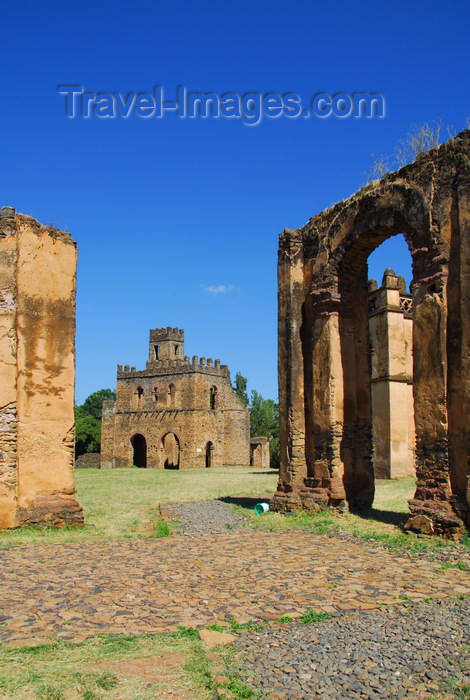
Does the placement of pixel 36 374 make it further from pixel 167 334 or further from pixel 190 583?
pixel 167 334

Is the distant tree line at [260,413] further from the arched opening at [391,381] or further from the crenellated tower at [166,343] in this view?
the arched opening at [391,381]

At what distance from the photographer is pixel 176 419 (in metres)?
42.5

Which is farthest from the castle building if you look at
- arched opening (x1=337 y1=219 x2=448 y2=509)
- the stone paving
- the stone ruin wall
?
the stone paving

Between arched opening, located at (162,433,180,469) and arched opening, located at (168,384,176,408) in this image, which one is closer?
arched opening, located at (168,384,176,408)

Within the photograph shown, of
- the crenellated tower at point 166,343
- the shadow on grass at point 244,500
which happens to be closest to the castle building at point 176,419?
the crenellated tower at point 166,343

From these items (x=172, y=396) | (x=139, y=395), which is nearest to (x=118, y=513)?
(x=172, y=396)

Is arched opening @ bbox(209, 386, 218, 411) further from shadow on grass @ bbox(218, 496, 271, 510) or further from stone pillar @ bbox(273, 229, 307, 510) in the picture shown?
stone pillar @ bbox(273, 229, 307, 510)

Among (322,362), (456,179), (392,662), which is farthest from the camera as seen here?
(322,362)

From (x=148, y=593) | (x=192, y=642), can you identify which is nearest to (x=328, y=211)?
(x=148, y=593)

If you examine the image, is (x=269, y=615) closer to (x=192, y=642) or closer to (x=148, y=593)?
(x=192, y=642)

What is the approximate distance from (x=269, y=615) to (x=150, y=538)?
4.43 meters

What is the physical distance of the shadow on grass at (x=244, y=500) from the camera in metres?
13.4

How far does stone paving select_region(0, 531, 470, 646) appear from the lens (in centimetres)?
507

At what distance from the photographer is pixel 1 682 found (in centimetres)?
373
